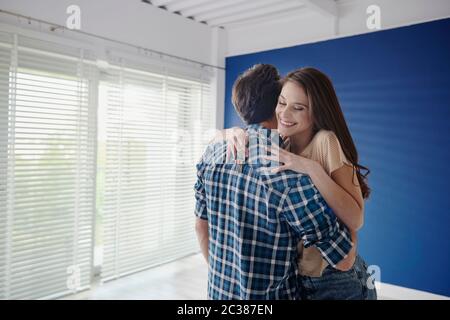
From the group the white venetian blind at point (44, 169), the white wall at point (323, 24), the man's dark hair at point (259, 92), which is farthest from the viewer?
the white wall at point (323, 24)

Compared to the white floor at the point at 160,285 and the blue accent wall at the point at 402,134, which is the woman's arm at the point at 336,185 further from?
the white floor at the point at 160,285

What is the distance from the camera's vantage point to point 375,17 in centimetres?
A: 302

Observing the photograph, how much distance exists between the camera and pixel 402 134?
2.83m

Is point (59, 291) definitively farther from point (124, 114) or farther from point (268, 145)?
point (268, 145)

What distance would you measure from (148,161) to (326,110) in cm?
234

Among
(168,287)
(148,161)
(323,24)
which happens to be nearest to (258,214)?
(168,287)

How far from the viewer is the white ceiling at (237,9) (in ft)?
10.4

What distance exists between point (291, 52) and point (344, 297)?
219cm

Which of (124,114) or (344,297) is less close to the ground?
(124,114)

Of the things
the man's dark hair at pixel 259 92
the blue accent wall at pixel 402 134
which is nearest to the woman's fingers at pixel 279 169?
the man's dark hair at pixel 259 92

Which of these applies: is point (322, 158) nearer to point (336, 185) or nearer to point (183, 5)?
point (336, 185)

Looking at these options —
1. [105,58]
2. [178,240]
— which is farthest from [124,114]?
[178,240]

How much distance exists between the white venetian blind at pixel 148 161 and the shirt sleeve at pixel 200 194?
5.72ft

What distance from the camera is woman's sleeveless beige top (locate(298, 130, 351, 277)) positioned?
1323mm
